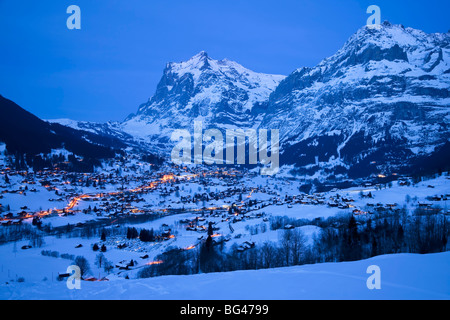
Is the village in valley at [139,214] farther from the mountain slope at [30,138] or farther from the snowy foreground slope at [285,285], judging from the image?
the snowy foreground slope at [285,285]

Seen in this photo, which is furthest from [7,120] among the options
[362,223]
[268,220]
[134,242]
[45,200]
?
[362,223]

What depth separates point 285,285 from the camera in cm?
910

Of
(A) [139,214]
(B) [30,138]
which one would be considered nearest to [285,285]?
(A) [139,214]

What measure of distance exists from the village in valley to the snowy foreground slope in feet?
76.7

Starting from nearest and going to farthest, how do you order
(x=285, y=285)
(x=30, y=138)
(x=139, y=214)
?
(x=285, y=285), (x=139, y=214), (x=30, y=138)

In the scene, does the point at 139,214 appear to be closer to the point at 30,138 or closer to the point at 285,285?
the point at 285,285

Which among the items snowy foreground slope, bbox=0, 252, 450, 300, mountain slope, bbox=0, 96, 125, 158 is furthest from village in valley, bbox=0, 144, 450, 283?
snowy foreground slope, bbox=0, 252, 450, 300

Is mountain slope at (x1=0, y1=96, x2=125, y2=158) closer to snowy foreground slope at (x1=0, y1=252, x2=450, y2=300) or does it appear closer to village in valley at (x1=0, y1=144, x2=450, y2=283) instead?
village in valley at (x1=0, y1=144, x2=450, y2=283)

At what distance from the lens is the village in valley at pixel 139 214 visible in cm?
3950

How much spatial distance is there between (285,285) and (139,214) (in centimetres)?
7334

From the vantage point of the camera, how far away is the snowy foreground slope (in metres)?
8.24

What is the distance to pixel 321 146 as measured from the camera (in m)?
195
